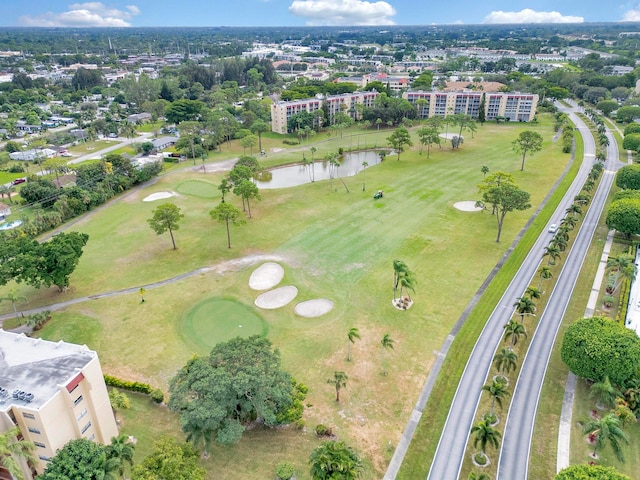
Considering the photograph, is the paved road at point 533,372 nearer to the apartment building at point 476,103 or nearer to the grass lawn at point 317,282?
the grass lawn at point 317,282

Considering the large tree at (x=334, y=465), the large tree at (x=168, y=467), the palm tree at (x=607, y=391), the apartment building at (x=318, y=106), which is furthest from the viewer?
the apartment building at (x=318, y=106)

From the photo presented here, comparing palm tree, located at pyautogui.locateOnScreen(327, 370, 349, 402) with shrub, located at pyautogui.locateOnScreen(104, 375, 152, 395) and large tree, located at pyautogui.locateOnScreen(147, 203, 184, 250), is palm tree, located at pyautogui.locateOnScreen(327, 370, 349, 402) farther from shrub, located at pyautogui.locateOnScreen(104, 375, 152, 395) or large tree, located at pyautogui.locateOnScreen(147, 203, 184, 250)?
large tree, located at pyautogui.locateOnScreen(147, 203, 184, 250)

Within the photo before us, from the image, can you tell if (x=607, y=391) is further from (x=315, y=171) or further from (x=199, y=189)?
(x=315, y=171)

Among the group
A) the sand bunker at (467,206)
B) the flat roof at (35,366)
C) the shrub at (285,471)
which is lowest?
the shrub at (285,471)

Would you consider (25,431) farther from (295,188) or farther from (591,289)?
(295,188)

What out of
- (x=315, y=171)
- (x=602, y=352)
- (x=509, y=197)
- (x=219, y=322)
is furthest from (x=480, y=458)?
(x=315, y=171)

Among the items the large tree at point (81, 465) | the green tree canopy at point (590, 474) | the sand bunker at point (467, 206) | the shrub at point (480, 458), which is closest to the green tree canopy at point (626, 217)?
the sand bunker at point (467, 206)
